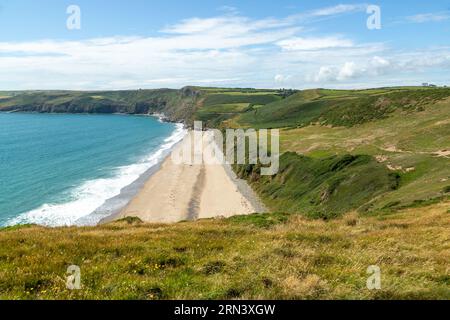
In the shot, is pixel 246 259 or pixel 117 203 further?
pixel 117 203

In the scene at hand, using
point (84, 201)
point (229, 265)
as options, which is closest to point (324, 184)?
point (84, 201)

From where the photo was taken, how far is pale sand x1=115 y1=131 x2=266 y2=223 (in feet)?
187

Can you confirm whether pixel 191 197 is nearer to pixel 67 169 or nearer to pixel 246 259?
pixel 67 169

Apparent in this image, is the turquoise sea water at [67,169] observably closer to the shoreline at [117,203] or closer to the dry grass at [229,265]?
the shoreline at [117,203]

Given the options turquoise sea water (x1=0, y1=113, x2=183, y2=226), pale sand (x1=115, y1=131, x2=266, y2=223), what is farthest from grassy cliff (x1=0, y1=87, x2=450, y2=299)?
turquoise sea water (x1=0, y1=113, x2=183, y2=226)

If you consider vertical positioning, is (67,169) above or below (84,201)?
above

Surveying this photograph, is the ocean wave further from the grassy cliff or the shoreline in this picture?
the grassy cliff

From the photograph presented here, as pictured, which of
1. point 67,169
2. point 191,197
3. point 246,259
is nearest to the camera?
point 246,259

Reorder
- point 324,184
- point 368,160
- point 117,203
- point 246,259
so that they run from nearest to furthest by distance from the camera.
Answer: point 246,259 → point 324,184 → point 368,160 → point 117,203

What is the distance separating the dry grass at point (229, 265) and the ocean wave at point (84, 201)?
34.4 meters

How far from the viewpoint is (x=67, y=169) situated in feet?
305

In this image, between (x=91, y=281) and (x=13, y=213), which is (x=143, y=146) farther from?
(x=91, y=281)

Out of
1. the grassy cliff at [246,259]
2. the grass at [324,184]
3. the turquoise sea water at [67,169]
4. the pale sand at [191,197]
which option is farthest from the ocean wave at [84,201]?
the grassy cliff at [246,259]

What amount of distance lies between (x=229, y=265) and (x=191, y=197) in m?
55.4
